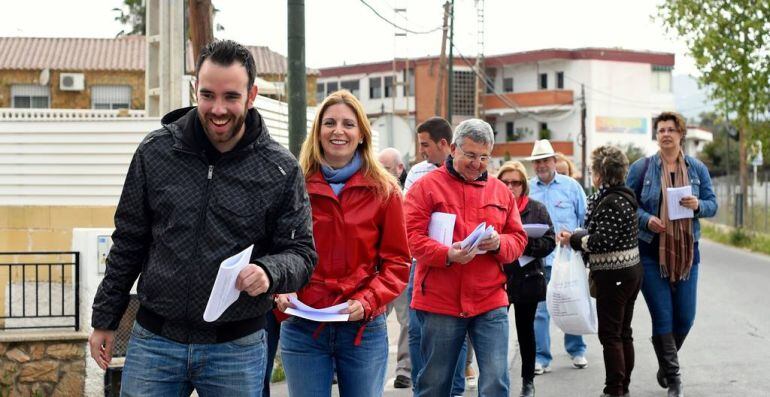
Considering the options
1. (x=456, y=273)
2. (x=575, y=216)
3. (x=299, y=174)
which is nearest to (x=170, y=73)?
(x=575, y=216)

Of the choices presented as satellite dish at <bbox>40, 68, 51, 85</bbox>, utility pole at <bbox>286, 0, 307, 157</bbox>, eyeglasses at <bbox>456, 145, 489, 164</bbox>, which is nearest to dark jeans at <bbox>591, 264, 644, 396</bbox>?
eyeglasses at <bbox>456, 145, 489, 164</bbox>

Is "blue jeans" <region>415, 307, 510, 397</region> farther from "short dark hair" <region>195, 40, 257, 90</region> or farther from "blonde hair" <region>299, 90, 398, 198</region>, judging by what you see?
"short dark hair" <region>195, 40, 257, 90</region>

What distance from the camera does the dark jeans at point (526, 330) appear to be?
7.89 metres

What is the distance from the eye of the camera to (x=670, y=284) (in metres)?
8.18

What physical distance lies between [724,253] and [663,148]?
2041cm

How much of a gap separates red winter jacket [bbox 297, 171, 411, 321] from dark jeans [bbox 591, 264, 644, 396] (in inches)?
124

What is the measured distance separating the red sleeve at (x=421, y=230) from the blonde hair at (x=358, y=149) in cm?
97

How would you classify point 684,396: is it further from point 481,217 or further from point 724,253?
point 724,253

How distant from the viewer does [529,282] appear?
310 inches

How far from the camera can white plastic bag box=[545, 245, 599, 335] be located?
805cm

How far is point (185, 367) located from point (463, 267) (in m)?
2.61

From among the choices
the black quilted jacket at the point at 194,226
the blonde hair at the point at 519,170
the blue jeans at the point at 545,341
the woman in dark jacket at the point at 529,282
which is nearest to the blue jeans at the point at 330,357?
the black quilted jacket at the point at 194,226

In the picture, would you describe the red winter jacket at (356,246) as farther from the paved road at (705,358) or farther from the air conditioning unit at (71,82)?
the air conditioning unit at (71,82)

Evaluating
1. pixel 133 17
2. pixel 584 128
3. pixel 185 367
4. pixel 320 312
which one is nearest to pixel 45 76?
pixel 133 17
